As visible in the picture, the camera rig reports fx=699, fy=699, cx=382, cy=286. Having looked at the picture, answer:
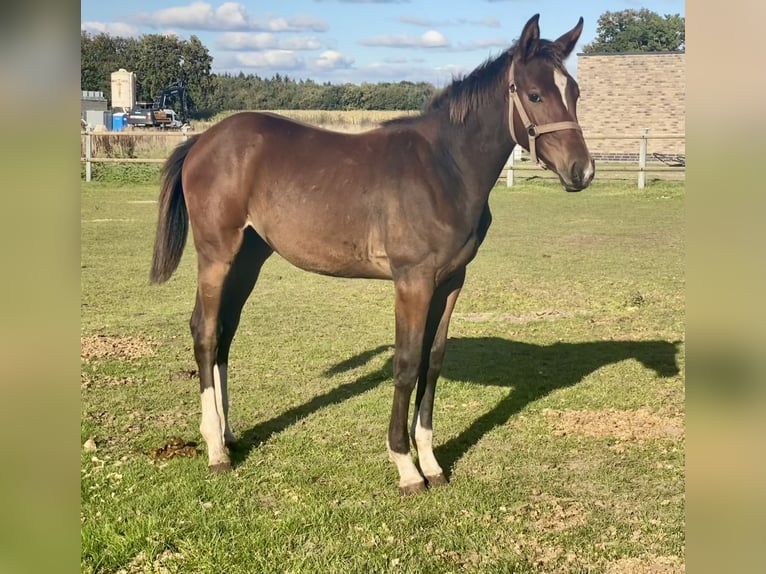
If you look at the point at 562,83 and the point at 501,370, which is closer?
the point at 562,83

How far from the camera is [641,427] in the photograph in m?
4.97

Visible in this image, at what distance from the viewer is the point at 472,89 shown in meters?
3.90

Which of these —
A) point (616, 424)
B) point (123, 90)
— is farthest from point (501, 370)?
point (123, 90)

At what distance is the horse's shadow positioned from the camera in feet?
16.1

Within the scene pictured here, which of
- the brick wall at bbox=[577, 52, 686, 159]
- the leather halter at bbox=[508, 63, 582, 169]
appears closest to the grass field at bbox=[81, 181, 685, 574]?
the leather halter at bbox=[508, 63, 582, 169]

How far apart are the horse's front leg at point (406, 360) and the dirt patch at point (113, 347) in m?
3.34

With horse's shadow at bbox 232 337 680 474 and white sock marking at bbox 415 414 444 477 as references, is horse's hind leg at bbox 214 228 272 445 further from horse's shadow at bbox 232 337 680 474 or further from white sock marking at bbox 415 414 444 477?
white sock marking at bbox 415 414 444 477

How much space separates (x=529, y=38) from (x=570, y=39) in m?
0.26

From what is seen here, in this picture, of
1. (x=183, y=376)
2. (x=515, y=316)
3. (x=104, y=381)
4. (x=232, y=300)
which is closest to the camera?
(x=232, y=300)

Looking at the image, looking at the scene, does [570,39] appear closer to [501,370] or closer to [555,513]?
[555,513]
